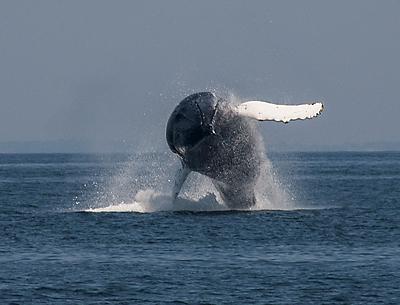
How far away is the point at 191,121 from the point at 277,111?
130 inches

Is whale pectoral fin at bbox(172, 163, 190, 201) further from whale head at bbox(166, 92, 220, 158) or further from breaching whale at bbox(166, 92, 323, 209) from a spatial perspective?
whale head at bbox(166, 92, 220, 158)

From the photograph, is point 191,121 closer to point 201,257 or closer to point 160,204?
point 201,257

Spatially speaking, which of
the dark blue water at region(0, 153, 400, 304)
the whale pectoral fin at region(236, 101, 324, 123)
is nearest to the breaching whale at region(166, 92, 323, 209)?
the whale pectoral fin at region(236, 101, 324, 123)

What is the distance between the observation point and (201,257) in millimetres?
34344

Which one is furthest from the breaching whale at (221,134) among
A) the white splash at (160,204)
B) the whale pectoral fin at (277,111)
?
the white splash at (160,204)

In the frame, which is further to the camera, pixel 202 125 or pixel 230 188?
pixel 230 188

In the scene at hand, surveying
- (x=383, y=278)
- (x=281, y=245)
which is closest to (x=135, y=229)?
(x=281, y=245)

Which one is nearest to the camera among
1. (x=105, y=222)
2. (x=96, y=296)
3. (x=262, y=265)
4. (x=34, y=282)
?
(x=96, y=296)

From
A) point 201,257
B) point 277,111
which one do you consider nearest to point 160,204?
point 277,111

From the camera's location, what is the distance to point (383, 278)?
30578mm

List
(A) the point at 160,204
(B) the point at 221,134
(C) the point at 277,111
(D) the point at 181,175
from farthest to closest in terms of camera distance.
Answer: (A) the point at 160,204, (D) the point at 181,175, (C) the point at 277,111, (B) the point at 221,134

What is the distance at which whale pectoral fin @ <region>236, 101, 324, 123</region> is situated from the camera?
3975 cm

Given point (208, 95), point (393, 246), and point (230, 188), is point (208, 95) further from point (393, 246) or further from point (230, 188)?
point (393, 246)

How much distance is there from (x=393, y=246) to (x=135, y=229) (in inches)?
354
